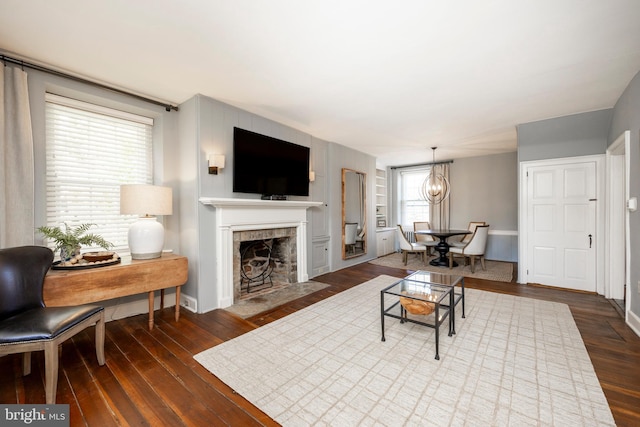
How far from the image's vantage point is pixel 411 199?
7.32 metres

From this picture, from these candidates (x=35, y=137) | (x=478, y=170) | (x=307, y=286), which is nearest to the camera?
(x=35, y=137)

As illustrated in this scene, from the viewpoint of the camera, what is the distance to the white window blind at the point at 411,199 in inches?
280

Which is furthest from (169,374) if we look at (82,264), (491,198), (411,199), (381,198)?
(491,198)

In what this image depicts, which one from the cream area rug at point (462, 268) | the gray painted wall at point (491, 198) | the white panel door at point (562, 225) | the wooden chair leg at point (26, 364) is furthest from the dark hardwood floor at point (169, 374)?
the gray painted wall at point (491, 198)

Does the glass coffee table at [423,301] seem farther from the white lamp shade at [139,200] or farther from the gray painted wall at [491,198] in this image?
the gray painted wall at [491,198]

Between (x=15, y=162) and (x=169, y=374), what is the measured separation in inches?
86.8

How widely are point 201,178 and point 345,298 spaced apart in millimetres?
2354

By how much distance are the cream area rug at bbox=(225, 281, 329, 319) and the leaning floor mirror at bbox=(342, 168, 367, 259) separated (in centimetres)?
143

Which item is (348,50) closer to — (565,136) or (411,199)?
(565,136)

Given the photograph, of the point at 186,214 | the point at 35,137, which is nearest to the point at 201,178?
the point at 186,214

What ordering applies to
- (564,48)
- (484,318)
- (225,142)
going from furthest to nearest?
1. (225,142)
2. (484,318)
3. (564,48)

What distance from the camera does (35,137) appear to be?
7.73 feet

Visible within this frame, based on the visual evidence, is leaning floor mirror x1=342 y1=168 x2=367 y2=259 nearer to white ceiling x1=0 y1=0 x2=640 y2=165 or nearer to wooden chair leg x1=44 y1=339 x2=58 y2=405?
white ceiling x1=0 y1=0 x2=640 y2=165

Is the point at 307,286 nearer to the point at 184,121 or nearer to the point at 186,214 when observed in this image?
the point at 186,214
